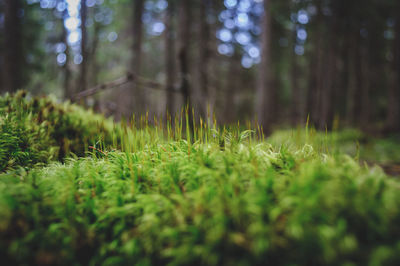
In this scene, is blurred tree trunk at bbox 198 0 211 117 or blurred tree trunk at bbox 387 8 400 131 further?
blurred tree trunk at bbox 387 8 400 131

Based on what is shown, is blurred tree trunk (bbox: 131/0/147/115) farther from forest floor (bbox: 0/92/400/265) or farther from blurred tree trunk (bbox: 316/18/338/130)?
forest floor (bbox: 0/92/400/265)

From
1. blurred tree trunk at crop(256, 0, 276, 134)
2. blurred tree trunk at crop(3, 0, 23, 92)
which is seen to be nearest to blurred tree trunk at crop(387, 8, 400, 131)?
blurred tree trunk at crop(256, 0, 276, 134)

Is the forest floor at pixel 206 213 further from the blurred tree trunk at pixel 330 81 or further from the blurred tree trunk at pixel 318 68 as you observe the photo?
the blurred tree trunk at pixel 330 81

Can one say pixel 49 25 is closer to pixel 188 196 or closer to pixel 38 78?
pixel 38 78

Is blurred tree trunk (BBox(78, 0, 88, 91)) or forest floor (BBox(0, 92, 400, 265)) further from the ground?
blurred tree trunk (BBox(78, 0, 88, 91))

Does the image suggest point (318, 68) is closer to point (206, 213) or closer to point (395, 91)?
point (395, 91)

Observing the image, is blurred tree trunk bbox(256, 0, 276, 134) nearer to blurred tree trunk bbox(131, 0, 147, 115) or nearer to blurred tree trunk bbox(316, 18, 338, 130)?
blurred tree trunk bbox(316, 18, 338, 130)

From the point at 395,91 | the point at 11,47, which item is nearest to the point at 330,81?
the point at 395,91

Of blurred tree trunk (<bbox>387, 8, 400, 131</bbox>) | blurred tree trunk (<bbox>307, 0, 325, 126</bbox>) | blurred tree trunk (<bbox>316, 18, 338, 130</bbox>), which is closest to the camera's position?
blurred tree trunk (<bbox>387, 8, 400, 131</bbox>)

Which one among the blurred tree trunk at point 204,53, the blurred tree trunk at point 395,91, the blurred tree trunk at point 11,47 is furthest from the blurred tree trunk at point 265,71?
the blurred tree trunk at point 11,47

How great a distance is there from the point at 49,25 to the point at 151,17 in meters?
6.43

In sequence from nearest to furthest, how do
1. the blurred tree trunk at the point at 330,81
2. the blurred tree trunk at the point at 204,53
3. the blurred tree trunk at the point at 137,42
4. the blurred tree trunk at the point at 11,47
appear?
the blurred tree trunk at the point at 11,47
the blurred tree trunk at the point at 204,53
the blurred tree trunk at the point at 330,81
the blurred tree trunk at the point at 137,42

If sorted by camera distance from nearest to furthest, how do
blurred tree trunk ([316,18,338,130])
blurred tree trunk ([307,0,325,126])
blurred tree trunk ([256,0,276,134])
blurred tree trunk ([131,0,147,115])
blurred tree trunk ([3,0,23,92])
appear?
blurred tree trunk ([3,0,23,92]) < blurred tree trunk ([256,0,276,134]) < blurred tree trunk ([316,18,338,130]) < blurred tree trunk ([131,0,147,115]) < blurred tree trunk ([307,0,325,126])

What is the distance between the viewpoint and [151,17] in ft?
50.5
